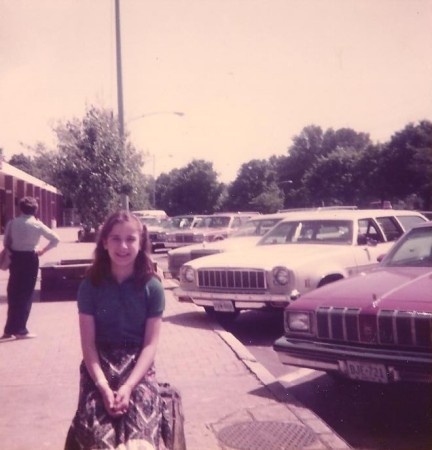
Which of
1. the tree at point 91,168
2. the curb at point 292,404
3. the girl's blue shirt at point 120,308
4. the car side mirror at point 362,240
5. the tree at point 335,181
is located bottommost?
the curb at point 292,404

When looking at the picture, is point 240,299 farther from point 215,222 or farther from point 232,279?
point 215,222

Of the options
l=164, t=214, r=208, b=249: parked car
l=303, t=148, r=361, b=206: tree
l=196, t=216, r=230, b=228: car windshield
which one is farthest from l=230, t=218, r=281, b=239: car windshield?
l=303, t=148, r=361, b=206: tree

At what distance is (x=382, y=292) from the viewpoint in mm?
5129

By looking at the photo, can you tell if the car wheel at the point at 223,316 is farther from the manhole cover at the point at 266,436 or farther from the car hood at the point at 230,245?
the manhole cover at the point at 266,436

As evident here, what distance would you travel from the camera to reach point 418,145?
51250 millimetres

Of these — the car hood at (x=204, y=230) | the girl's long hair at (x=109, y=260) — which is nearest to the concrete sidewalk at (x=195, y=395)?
the girl's long hair at (x=109, y=260)

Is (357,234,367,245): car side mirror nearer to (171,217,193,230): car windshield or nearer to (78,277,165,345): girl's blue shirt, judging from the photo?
(78,277,165,345): girl's blue shirt

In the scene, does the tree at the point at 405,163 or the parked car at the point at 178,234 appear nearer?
the parked car at the point at 178,234

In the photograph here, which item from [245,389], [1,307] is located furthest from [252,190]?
[245,389]

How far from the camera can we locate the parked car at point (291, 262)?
8109mm

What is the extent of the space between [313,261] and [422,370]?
3.75 metres

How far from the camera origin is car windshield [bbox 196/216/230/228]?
20.0 meters

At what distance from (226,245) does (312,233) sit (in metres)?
2.85

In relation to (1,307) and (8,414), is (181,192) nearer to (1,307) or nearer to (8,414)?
(1,307)
